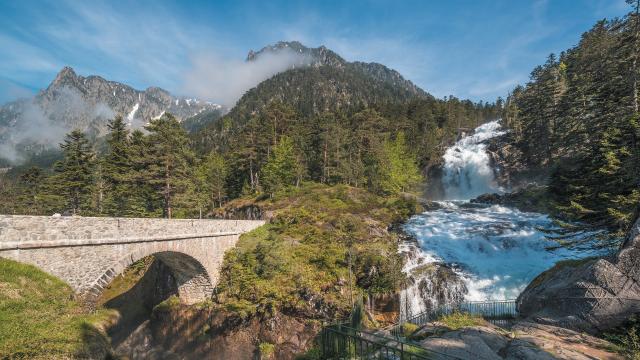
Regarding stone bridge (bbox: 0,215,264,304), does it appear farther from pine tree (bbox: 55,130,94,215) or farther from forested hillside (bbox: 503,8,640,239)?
forested hillside (bbox: 503,8,640,239)

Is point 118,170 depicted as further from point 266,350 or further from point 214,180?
point 266,350

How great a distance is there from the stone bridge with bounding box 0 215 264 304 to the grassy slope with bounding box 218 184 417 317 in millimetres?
3440

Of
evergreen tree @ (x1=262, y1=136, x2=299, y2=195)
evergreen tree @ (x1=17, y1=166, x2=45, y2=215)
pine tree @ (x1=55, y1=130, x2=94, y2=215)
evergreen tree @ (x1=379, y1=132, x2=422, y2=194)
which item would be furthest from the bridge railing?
evergreen tree @ (x1=17, y1=166, x2=45, y2=215)

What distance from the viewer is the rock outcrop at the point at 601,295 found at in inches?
447

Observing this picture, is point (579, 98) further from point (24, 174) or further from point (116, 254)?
point (24, 174)

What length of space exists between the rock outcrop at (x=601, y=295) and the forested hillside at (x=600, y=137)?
439 cm

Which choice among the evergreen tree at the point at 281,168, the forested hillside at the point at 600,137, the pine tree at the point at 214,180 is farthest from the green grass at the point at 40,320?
the pine tree at the point at 214,180

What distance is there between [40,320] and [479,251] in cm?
2869

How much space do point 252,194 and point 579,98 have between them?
46081 mm

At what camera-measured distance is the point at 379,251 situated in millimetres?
27141

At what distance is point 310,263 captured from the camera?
27203mm

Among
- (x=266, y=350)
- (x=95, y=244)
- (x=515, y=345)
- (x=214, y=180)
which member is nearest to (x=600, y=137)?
(x=515, y=345)

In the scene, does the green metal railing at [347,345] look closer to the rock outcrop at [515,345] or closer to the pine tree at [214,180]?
the rock outcrop at [515,345]

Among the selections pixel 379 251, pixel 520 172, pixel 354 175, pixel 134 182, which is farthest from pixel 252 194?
pixel 520 172
